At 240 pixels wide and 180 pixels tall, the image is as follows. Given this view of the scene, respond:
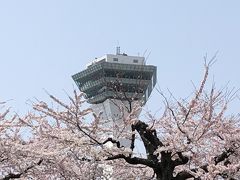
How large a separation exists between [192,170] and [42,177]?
6.22m

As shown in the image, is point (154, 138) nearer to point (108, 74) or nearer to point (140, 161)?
point (140, 161)

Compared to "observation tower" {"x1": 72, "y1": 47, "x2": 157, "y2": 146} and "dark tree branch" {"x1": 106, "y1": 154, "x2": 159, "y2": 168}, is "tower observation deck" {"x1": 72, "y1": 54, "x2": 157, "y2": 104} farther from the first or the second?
"dark tree branch" {"x1": 106, "y1": 154, "x2": 159, "y2": 168}

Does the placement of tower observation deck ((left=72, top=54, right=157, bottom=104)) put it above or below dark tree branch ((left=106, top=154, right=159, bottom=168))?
above

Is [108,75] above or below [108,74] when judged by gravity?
below

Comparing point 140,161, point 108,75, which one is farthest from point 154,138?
point 108,75

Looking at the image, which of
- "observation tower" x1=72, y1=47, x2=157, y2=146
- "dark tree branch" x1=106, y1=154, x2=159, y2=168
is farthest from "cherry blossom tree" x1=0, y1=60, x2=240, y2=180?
"observation tower" x1=72, y1=47, x2=157, y2=146

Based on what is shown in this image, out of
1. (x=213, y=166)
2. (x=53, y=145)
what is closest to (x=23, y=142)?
(x=53, y=145)

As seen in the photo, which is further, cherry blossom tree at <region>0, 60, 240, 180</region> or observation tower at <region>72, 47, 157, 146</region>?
observation tower at <region>72, 47, 157, 146</region>

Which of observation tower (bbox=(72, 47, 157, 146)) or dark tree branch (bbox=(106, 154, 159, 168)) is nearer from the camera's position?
dark tree branch (bbox=(106, 154, 159, 168))

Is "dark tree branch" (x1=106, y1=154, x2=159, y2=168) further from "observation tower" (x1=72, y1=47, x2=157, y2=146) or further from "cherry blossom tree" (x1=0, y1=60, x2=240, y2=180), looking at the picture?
"observation tower" (x1=72, y1=47, x2=157, y2=146)

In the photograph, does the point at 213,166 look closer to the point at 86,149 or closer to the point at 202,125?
the point at 202,125

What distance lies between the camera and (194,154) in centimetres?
1442

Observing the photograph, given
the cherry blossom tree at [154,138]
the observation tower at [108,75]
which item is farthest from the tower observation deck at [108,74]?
the cherry blossom tree at [154,138]

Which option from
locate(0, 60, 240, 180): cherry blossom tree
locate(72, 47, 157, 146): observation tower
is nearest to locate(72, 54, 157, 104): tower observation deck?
locate(72, 47, 157, 146): observation tower
